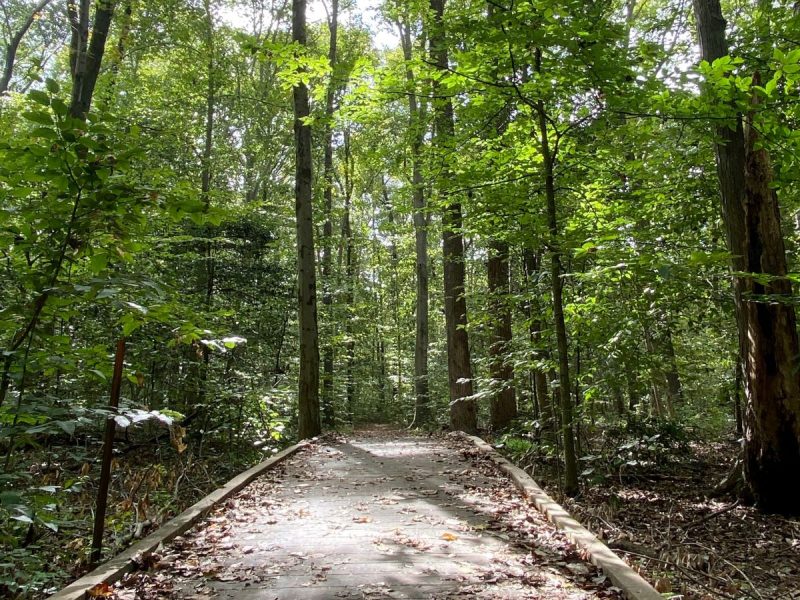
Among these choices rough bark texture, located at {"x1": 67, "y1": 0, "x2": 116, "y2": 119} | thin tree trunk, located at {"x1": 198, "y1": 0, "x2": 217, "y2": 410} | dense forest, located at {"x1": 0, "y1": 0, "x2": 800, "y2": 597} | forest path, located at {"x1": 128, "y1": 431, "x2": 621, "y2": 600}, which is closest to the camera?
dense forest, located at {"x1": 0, "y1": 0, "x2": 800, "y2": 597}

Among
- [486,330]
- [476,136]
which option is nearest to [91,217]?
[476,136]

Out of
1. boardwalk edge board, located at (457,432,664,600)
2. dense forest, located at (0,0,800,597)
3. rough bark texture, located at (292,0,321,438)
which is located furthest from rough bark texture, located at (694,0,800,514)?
rough bark texture, located at (292,0,321,438)

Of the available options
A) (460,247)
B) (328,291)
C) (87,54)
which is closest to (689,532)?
(460,247)

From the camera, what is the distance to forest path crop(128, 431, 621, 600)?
133 inches

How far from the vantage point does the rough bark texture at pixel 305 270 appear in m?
10.9

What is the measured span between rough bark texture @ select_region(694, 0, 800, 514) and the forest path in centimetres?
299

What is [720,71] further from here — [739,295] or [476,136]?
[476,136]

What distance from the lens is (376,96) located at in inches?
231

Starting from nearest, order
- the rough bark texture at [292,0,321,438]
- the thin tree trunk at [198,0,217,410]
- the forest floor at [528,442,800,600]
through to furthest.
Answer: the forest floor at [528,442,800,600]
the rough bark texture at [292,0,321,438]
the thin tree trunk at [198,0,217,410]

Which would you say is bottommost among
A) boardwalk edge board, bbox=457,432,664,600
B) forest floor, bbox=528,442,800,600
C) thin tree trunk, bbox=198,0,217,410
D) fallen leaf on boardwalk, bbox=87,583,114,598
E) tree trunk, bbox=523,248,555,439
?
forest floor, bbox=528,442,800,600

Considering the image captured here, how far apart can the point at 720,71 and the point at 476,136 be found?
3.58m

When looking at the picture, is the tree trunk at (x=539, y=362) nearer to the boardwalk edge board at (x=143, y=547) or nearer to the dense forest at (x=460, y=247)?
the dense forest at (x=460, y=247)

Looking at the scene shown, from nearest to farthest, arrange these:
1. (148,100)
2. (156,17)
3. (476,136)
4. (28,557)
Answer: (28,557) < (476,136) < (156,17) < (148,100)

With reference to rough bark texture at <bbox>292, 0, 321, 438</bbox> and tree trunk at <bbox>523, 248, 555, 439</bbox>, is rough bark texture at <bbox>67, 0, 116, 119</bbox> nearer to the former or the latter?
rough bark texture at <bbox>292, 0, 321, 438</bbox>
